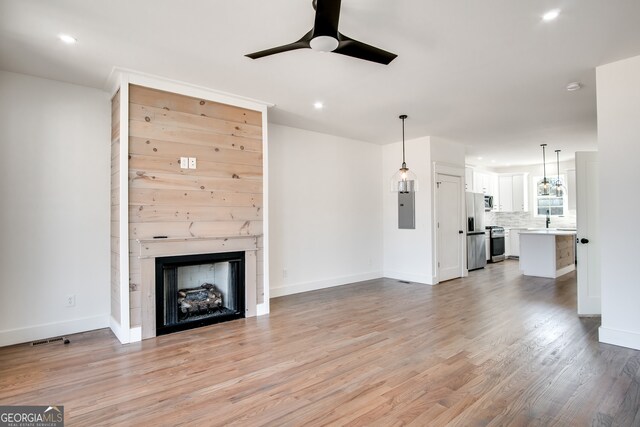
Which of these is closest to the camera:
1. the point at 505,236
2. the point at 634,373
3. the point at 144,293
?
the point at 634,373

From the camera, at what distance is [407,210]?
6254 mm

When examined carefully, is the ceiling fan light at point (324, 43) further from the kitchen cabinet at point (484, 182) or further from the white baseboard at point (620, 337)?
the kitchen cabinet at point (484, 182)

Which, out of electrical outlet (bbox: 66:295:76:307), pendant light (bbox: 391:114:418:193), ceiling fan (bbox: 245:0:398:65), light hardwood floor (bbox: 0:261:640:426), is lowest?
light hardwood floor (bbox: 0:261:640:426)

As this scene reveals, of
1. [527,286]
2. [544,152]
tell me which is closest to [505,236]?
[544,152]

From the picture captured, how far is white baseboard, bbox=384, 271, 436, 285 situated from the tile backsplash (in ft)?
15.4

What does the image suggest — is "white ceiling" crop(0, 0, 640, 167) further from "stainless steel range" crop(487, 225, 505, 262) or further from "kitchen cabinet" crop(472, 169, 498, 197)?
"stainless steel range" crop(487, 225, 505, 262)

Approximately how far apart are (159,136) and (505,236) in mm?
9063

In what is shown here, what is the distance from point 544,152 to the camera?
7.37 metres

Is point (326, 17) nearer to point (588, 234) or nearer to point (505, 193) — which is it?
point (588, 234)

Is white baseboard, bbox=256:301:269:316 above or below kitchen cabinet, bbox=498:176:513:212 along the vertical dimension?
below

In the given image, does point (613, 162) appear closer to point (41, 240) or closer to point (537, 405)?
point (537, 405)

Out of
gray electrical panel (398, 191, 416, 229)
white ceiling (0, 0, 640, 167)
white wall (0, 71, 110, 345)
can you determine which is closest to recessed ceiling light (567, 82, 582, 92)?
white ceiling (0, 0, 640, 167)

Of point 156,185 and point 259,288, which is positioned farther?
point 259,288

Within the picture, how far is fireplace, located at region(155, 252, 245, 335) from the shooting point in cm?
351
